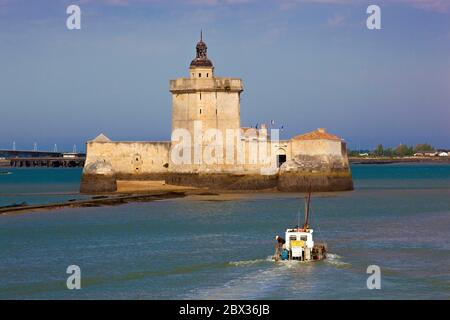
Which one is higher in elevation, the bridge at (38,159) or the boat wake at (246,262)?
the bridge at (38,159)

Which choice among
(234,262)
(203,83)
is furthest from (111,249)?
(203,83)

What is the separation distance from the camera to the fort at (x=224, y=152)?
51312mm

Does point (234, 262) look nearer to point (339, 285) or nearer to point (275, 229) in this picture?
point (339, 285)

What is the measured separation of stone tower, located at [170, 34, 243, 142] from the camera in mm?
51406

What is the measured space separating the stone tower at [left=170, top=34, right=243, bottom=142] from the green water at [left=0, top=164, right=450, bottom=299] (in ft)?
31.4

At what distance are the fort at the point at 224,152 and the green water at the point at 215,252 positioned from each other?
8.38m

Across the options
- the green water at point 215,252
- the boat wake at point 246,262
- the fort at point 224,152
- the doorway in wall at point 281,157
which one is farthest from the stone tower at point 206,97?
the boat wake at point 246,262

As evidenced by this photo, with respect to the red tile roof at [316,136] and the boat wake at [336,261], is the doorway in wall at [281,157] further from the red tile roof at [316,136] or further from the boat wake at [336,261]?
the boat wake at [336,261]

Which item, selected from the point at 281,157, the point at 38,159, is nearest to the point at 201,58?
the point at 281,157

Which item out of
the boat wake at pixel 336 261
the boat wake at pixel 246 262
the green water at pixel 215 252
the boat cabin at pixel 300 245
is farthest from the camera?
the boat cabin at pixel 300 245

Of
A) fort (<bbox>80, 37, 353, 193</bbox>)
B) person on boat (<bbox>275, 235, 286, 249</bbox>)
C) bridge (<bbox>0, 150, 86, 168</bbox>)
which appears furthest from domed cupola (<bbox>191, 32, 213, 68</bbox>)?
bridge (<bbox>0, 150, 86, 168</bbox>)

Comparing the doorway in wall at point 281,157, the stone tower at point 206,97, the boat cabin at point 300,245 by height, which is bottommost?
the boat cabin at point 300,245

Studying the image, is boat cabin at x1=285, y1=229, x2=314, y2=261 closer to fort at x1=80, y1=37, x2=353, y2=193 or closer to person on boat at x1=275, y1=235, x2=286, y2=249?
person on boat at x1=275, y1=235, x2=286, y2=249

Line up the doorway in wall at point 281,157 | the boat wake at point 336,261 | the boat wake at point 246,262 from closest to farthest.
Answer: the boat wake at point 336,261, the boat wake at point 246,262, the doorway in wall at point 281,157
